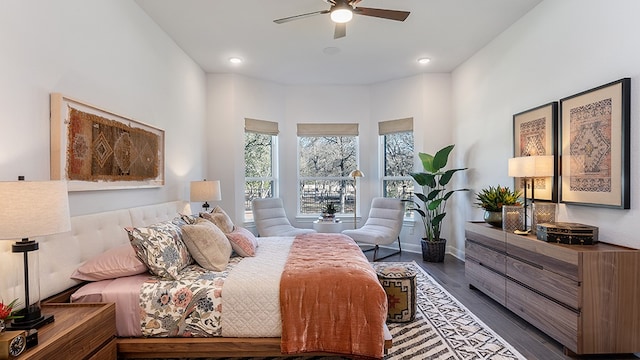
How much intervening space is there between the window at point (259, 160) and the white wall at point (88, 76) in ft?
4.53

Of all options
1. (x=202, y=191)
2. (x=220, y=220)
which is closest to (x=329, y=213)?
(x=202, y=191)

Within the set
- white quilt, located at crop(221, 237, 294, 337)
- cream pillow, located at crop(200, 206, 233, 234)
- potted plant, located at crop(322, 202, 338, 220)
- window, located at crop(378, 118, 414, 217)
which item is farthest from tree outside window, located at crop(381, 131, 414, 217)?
white quilt, located at crop(221, 237, 294, 337)

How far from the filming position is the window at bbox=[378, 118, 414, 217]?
551 cm

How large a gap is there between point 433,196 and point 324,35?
274 centimetres

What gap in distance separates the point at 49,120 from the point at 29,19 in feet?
1.88

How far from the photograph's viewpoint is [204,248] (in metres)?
2.44

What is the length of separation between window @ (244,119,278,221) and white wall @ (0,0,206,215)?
4.53 feet

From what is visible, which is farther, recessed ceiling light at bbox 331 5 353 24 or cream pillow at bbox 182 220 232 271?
recessed ceiling light at bbox 331 5 353 24

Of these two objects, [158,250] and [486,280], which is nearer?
[158,250]

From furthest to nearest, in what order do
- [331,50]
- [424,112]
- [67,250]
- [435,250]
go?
1. [424,112]
2. [435,250]
3. [331,50]
4. [67,250]

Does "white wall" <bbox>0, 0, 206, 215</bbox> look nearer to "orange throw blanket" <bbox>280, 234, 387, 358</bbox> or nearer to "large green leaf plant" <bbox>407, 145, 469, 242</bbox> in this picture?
"orange throw blanket" <bbox>280, 234, 387, 358</bbox>

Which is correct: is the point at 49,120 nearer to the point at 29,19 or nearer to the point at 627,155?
the point at 29,19

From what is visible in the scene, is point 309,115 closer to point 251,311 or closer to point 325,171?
point 325,171

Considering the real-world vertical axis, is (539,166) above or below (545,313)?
above
